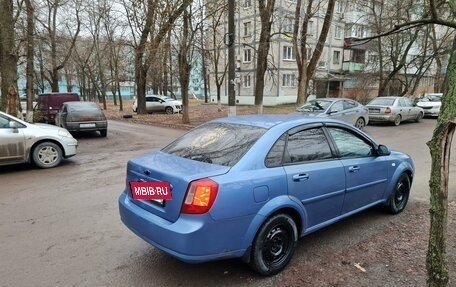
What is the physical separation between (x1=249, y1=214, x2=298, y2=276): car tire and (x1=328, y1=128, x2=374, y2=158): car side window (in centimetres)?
117

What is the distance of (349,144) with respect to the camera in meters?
4.38

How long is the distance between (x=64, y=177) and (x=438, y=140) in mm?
7128

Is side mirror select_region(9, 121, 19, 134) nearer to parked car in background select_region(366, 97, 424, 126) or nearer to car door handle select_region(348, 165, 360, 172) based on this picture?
car door handle select_region(348, 165, 360, 172)

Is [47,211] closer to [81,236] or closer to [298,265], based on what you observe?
[81,236]

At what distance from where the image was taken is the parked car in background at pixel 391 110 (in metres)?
17.3

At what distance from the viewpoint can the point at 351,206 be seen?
14.1 feet

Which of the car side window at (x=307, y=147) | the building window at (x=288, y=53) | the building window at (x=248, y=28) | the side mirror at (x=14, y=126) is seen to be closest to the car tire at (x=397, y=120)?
the car side window at (x=307, y=147)

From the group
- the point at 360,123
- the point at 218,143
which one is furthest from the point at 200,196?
the point at 360,123

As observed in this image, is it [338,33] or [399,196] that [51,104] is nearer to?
[399,196]

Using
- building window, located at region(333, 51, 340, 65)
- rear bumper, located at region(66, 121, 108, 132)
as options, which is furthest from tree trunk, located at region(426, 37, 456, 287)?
building window, located at region(333, 51, 340, 65)

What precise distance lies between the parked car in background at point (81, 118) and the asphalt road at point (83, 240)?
259 inches

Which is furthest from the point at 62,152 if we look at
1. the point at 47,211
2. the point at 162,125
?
the point at 162,125

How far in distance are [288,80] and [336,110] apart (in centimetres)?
2515

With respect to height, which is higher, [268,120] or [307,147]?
[268,120]
